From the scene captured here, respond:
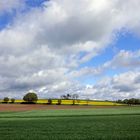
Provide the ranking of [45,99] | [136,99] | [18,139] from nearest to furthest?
1. [18,139]
2. [45,99]
3. [136,99]

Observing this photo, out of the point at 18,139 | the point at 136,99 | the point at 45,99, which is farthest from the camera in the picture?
the point at 136,99

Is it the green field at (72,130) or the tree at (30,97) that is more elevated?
the tree at (30,97)

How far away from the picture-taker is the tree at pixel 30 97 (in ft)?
562

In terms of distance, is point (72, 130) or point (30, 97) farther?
point (30, 97)

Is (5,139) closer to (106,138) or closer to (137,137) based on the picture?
(106,138)

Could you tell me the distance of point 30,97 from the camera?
174 m

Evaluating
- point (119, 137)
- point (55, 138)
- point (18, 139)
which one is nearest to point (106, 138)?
point (119, 137)

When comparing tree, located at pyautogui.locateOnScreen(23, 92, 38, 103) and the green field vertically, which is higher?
tree, located at pyautogui.locateOnScreen(23, 92, 38, 103)

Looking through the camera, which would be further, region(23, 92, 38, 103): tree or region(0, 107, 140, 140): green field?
region(23, 92, 38, 103): tree

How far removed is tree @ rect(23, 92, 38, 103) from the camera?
17138cm

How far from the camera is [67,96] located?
195m

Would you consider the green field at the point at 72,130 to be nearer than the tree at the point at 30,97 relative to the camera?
Yes

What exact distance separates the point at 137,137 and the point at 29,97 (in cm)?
15389

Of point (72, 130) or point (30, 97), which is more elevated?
point (30, 97)
